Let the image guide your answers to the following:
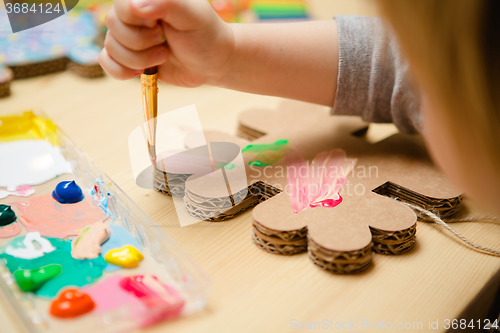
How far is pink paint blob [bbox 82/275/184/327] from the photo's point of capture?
323 mm

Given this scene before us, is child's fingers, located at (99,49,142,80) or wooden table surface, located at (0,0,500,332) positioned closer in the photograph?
wooden table surface, located at (0,0,500,332)

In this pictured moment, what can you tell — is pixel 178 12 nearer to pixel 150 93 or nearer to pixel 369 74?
pixel 150 93

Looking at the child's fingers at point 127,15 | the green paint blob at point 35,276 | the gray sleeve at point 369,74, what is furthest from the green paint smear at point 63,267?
the gray sleeve at point 369,74

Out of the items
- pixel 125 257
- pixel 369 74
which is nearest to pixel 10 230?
pixel 125 257

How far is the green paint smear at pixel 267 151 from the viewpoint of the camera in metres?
0.49

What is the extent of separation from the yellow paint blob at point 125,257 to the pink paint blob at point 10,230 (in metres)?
0.10

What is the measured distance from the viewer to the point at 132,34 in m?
0.42

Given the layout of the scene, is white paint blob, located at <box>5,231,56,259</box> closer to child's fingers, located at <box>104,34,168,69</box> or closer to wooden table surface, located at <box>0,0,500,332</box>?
wooden table surface, located at <box>0,0,500,332</box>

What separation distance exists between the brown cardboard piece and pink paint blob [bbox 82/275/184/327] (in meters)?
0.10

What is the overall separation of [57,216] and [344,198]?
0.28m

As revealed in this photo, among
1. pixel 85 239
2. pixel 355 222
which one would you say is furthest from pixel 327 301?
pixel 85 239

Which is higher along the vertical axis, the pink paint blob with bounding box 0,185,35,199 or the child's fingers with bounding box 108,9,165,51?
the child's fingers with bounding box 108,9,165,51

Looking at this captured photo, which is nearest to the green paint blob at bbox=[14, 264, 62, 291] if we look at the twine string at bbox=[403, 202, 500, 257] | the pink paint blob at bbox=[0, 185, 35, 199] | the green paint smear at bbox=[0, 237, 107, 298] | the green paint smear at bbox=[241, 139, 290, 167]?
the green paint smear at bbox=[0, 237, 107, 298]

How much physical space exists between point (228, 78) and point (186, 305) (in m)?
0.29
